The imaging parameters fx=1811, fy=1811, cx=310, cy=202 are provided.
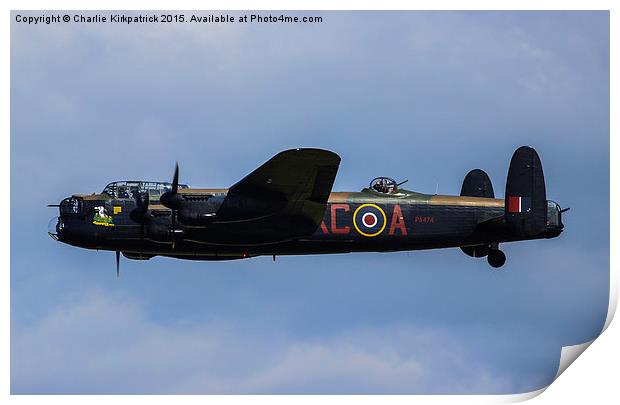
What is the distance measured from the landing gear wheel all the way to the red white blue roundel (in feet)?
6.32

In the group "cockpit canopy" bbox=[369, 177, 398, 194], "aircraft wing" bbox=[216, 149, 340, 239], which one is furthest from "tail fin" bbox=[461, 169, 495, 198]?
"aircraft wing" bbox=[216, 149, 340, 239]

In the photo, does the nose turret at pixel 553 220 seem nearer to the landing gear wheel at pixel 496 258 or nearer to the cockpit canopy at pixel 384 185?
the landing gear wheel at pixel 496 258

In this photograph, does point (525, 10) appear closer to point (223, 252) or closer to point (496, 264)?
point (496, 264)

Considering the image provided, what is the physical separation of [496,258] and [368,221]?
2298 millimetres

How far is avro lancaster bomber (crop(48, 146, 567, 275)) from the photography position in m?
29.9

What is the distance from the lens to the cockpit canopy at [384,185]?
31.1 metres

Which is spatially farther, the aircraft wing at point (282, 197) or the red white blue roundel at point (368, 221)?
the red white blue roundel at point (368, 221)

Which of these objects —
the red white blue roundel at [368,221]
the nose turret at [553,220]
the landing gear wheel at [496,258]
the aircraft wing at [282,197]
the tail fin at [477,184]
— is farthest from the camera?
the tail fin at [477,184]

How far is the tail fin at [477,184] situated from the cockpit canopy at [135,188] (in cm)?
509

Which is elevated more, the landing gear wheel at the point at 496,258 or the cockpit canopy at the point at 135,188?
the cockpit canopy at the point at 135,188

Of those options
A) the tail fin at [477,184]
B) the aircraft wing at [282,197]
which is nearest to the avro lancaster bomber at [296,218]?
the aircraft wing at [282,197]

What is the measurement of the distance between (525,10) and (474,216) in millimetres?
4199
